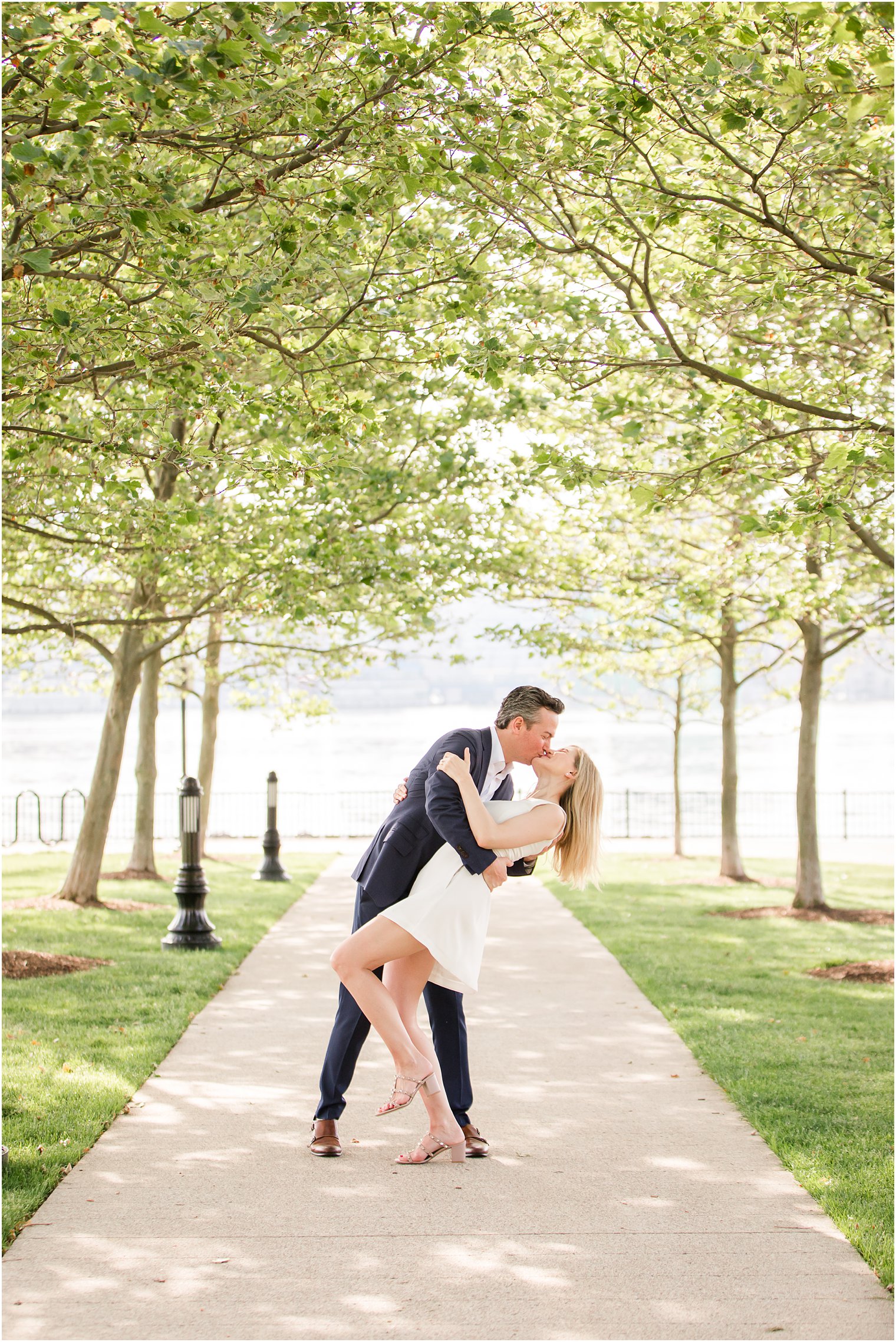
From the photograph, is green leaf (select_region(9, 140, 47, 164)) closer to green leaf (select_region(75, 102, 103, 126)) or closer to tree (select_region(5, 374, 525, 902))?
green leaf (select_region(75, 102, 103, 126))

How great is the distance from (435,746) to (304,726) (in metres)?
16.6

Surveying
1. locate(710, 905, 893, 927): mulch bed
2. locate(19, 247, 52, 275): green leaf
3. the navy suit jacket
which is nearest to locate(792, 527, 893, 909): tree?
locate(710, 905, 893, 927): mulch bed

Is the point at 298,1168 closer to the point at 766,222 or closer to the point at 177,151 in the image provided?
the point at 177,151

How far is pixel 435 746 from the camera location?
5.33m

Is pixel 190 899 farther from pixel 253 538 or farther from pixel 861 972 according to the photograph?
pixel 861 972

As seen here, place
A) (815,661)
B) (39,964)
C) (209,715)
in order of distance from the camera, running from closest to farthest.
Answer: (39,964) < (815,661) < (209,715)

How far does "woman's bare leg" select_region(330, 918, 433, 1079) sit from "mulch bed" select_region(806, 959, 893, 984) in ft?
20.3

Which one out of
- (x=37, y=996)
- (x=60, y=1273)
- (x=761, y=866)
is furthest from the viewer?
(x=761, y=866)

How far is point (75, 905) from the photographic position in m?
13.5

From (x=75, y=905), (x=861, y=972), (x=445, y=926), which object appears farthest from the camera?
(x=75, y=905)

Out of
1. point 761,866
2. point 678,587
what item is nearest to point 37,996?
point 678,587

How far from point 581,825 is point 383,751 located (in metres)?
67.4

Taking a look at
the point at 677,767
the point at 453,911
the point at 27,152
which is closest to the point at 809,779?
the point at 677,767

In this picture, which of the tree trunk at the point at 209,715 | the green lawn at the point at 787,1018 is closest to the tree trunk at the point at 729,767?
the green lawn at the point at 787,1018
